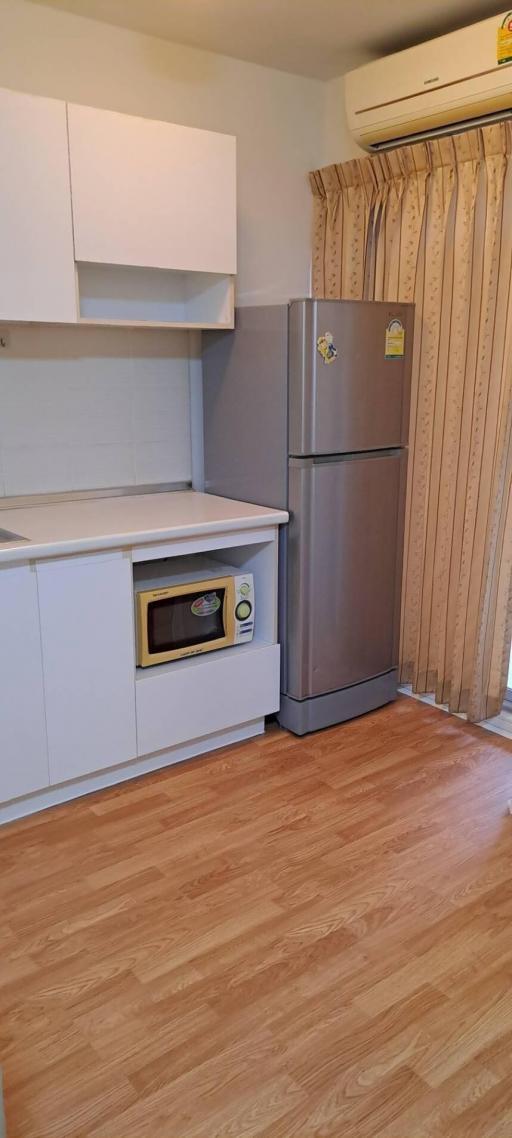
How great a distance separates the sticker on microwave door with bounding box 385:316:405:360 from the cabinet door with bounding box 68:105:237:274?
1.95 feet

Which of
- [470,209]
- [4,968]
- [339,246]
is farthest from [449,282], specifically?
[4,968]

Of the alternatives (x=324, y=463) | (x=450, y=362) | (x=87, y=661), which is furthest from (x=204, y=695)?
(x=450, y=362)

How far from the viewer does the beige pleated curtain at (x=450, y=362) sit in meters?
2.66

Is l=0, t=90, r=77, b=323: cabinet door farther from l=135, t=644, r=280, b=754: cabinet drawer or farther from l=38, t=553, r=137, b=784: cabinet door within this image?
l=135, t=644, r=280, b=754: cabinet drawer

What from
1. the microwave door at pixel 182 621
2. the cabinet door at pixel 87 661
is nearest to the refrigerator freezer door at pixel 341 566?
the microwave door at pixel 182 621

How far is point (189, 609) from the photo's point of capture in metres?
2.66

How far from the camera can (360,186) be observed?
3.05 m

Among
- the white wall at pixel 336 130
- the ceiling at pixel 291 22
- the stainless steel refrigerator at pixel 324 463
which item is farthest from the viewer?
the white wall at pixel 336 130

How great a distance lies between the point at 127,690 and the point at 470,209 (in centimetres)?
199

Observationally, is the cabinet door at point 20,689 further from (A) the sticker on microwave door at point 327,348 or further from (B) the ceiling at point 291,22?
(B) the ceiling at point 291,22

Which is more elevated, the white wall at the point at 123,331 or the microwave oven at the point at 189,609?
the white wall at the point at 123,331

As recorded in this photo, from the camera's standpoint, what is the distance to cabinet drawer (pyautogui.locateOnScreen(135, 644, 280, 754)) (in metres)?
2.56

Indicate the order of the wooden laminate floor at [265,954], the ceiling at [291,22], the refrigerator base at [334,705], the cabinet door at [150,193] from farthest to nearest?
the refrigerator base at [334,705]
the ceiling at [291,22]
the cabinet door at [150,193]
the wooden laminate floor at [265,954]

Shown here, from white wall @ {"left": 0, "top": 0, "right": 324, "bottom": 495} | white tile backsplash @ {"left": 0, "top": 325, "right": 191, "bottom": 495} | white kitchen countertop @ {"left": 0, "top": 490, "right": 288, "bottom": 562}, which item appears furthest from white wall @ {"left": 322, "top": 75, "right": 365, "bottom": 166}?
white kitchen countertop @ {"left": 0, "top": 490, "right": 288, "bottom": 562}
